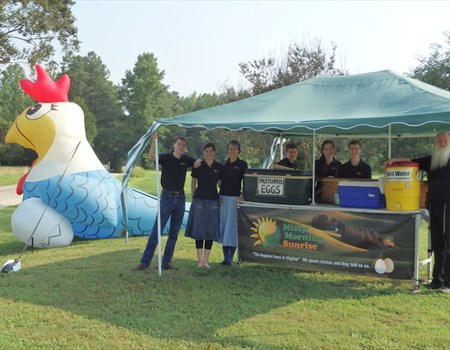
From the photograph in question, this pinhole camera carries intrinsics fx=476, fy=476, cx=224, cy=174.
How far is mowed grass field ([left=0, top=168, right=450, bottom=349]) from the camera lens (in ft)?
13.3

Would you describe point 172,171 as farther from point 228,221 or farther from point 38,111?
point 38,111

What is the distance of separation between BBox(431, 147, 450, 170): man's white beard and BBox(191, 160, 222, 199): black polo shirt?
2661mm

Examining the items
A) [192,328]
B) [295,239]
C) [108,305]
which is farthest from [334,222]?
[108,305]

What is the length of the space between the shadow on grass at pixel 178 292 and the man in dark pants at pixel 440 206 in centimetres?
49

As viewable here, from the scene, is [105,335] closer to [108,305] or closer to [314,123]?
[108,305]

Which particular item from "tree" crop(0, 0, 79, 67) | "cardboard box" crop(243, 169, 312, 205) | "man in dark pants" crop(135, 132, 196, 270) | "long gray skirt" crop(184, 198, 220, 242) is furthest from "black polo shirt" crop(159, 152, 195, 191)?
"tree" crop(0, 0, 79, 67)

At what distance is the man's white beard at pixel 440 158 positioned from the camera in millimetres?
5393

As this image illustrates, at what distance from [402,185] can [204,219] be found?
100.0 inches

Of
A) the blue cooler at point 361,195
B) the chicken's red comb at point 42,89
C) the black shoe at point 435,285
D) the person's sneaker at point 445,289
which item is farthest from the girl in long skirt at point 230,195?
the chicken's red comb at point 42,89

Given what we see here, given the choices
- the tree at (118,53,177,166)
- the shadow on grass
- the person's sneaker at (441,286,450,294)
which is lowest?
the shadow on grass

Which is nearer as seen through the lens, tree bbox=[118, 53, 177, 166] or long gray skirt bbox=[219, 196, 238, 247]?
long gray skirt bbox=[219, 196, 238, 247]

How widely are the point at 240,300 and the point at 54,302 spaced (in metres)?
1.99

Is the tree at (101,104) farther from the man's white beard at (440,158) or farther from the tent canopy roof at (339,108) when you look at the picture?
the man's white beard at (440,158)

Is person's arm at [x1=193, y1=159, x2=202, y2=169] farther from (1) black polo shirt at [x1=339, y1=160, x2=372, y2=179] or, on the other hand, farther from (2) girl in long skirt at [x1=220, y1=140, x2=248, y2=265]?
(1) black polo shirt at [x1=339, y1=160, x2=372, y2=179]
